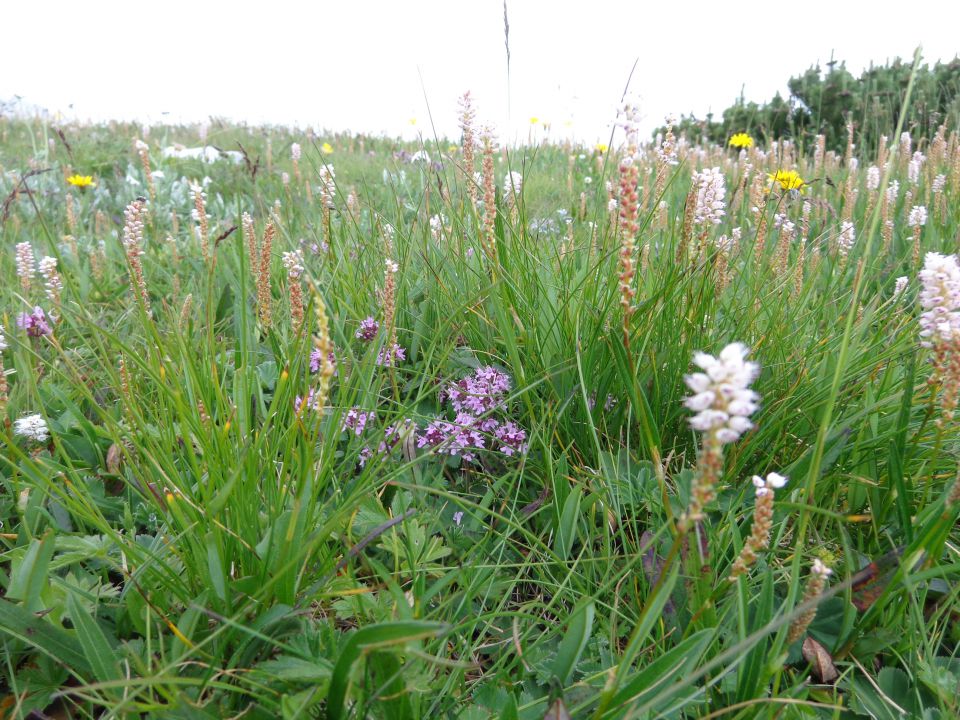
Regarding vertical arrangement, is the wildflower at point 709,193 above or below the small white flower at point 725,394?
above

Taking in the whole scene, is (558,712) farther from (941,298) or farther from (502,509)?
(941,298)

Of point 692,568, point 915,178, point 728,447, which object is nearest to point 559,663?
point 692,568

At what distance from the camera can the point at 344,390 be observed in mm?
1579

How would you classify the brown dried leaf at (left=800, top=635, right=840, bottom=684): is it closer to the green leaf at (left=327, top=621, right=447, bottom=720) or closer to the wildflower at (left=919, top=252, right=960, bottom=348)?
the wildflower at (left=919, top=252, right=960, bottom=348)

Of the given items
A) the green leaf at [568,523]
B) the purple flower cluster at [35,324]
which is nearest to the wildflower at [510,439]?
the green leaf at [568,523]

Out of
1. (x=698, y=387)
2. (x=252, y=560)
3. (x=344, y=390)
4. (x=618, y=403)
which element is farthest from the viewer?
(x=618, y=403)

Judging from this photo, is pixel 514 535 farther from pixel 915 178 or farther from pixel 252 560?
pixel 915 178

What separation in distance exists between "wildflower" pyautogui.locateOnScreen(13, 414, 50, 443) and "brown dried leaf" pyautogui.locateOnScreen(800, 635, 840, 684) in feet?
6.38

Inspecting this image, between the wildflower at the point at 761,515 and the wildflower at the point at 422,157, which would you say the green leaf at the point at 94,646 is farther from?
the wildflower at the point at 422,157

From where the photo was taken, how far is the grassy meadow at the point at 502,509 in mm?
1191

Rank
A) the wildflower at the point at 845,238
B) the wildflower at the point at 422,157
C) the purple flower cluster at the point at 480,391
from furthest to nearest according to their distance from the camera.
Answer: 1. the wildflower at the point at 845,238
2. the wildflower at the point at 422,157
3. the purple flower cluster at the point at 480,391

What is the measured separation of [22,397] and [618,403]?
185 centimetres

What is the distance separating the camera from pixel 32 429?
1.87m

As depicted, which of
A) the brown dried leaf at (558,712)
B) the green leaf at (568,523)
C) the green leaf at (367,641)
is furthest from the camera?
the green leaf at (568,523)
